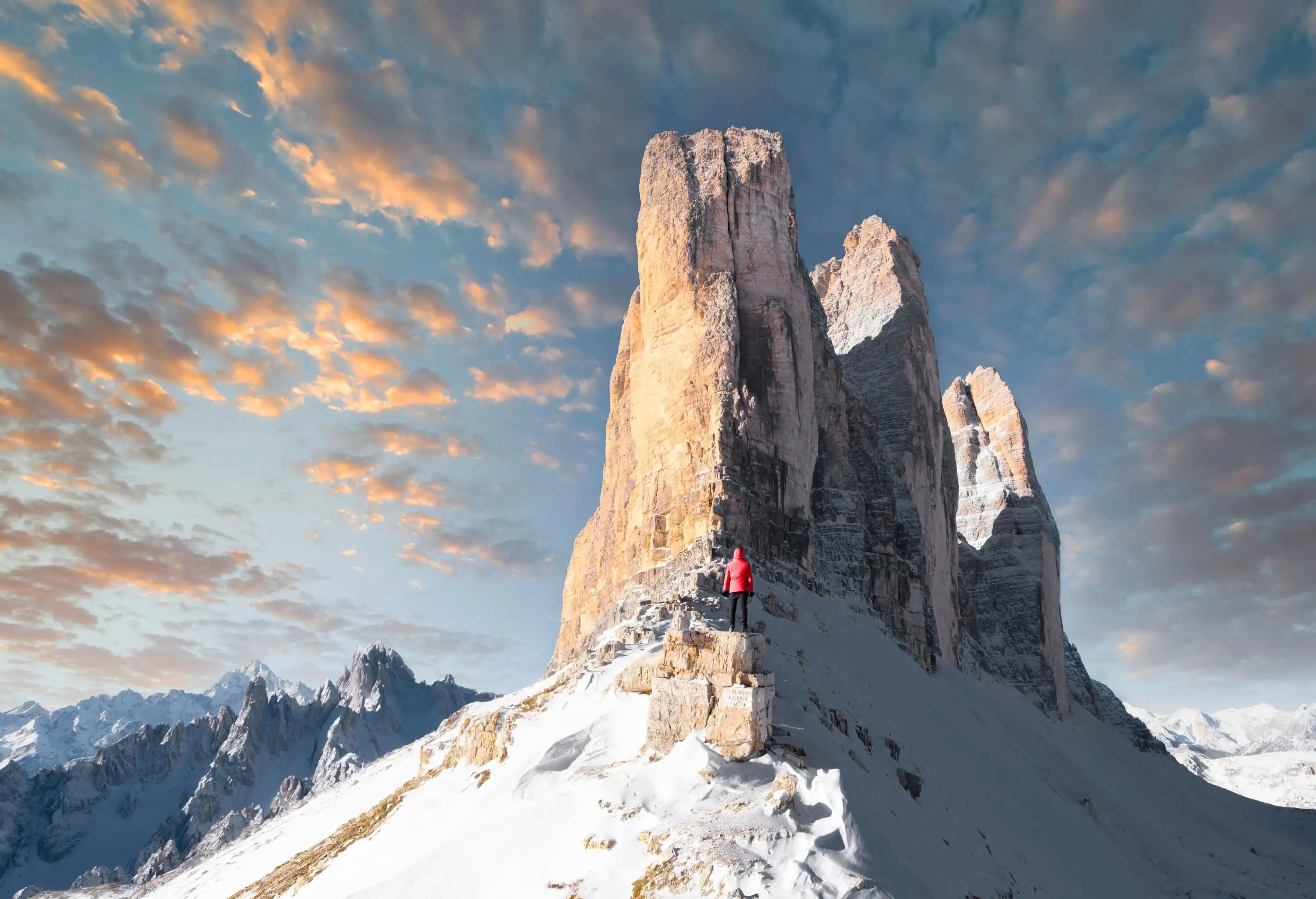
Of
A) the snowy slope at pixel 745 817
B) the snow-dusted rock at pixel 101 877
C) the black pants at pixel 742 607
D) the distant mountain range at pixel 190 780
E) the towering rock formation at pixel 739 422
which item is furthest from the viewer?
the distant mountain range at pixel 190 780

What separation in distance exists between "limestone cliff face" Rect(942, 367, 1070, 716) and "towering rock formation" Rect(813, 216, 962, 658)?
42.2 feet

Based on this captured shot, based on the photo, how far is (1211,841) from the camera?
62.0 metres

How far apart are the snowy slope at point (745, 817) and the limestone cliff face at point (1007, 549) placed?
92.1 ft

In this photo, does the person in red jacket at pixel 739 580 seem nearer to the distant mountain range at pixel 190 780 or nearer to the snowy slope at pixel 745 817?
the snowy slope at pixel 745 817

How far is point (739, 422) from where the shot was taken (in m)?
41.4

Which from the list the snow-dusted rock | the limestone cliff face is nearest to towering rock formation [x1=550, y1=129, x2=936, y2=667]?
the limestone cliff face

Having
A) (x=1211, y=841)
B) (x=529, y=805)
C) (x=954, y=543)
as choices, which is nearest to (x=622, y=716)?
(x=529, y=805)

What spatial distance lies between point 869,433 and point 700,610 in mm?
39627

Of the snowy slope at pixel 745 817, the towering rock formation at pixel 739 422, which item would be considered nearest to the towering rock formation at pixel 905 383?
the towering rock formation at pixel 739 422

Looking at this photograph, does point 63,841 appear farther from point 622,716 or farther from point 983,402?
point 983,402

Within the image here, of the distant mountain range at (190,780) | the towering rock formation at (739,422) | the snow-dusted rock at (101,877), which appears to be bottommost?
the snow-dusted rock at (101,877)

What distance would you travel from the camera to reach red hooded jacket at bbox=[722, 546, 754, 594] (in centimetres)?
1645

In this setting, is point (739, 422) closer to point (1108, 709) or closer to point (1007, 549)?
point (1007, 549)

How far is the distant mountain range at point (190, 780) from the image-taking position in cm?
12400
